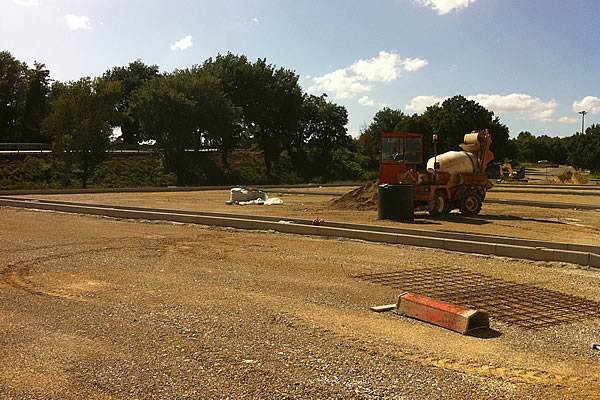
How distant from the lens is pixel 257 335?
5.53 metres

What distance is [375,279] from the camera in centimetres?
839

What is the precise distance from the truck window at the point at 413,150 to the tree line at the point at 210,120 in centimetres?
2931

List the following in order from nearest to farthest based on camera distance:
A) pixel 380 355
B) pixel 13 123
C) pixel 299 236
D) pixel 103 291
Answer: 1. pixel 380 355
2. pixel 103 291
3. pixel 299 236
4. pixel 13 123

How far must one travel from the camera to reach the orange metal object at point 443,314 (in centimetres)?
579

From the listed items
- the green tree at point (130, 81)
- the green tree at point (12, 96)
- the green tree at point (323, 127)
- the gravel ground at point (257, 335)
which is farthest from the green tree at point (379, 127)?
the gravel ground at point (257, 335)

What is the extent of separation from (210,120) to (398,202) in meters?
38.4

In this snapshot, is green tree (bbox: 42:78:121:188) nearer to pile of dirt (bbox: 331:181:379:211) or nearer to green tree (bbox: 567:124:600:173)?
pile of dirt (bbox: 331:181:379:211)

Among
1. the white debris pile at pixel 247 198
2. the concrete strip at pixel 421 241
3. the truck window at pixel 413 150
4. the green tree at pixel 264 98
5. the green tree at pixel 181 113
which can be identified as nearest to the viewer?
the concrete strip at pixel 421 241

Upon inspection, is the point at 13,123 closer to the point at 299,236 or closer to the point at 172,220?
the point at 172,220

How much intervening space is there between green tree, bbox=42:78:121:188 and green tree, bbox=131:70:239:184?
7.72 metres

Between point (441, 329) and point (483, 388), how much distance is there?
1603mm

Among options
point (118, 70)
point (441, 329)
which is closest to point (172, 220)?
point (441, 329)

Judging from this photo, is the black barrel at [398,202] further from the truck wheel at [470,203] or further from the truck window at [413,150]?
the truck wheel at [470,203]

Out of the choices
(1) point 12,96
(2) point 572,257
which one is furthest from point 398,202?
(1) point 12,96
